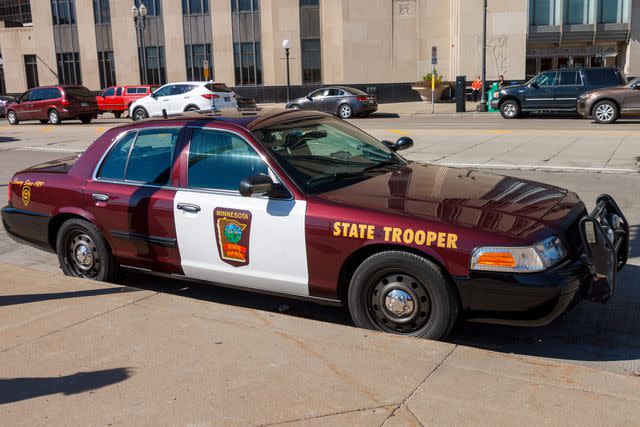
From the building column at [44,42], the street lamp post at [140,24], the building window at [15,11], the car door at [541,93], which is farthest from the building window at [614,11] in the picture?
the building window at [15,11]

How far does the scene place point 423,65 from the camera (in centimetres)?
3959

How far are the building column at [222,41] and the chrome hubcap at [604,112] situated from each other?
2657 centimetres

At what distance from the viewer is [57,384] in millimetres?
3875

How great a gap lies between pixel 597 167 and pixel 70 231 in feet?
29.7

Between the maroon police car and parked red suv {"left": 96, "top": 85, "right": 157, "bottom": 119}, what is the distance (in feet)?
99.5

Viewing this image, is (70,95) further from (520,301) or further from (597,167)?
(520,301)

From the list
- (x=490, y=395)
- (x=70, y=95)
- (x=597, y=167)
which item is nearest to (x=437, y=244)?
(x=490, y=395)

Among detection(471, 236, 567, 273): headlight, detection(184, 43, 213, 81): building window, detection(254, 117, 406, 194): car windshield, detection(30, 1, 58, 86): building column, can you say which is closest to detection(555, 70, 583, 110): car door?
detection(254, 117, 406, 194): car windshield

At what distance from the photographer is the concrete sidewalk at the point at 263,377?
342 centimetres

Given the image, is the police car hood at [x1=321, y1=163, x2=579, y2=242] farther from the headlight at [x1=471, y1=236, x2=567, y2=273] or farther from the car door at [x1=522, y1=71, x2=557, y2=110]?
the car door at [x1=522, y1=71, x2=557, y2=110]

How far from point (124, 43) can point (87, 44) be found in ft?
9.96

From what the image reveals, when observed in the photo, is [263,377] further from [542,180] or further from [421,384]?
[542,180]

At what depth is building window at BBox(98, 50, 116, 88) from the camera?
45.4 m

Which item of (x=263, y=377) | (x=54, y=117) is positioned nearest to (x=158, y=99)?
(x=54, y=117)
